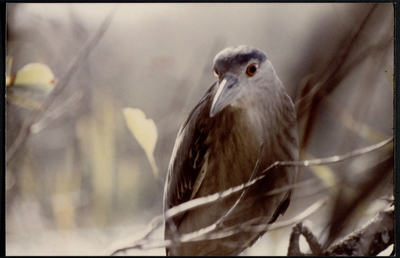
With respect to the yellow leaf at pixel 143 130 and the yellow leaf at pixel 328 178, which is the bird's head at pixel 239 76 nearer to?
the yellow leaf at pixel 143 130

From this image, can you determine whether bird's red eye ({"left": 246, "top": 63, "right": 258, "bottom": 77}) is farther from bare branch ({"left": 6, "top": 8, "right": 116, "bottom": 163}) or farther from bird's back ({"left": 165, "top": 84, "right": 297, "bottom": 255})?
bare branch ({"left": 6, "top": 8, "right": 116, "bottom": 163})

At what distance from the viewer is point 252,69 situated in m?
1.33

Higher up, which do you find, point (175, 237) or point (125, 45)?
point (125, 45)

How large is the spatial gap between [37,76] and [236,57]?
25.7 inches

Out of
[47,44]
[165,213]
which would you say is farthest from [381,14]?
[47,44]

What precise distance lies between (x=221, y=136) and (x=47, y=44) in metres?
0.67

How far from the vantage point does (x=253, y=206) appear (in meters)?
1.42

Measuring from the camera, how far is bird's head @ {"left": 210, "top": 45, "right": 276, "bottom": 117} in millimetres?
1308

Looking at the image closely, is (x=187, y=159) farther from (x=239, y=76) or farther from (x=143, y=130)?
(x=239, y=76)

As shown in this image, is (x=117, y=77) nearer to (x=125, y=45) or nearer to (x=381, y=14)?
(x=125, y=45)

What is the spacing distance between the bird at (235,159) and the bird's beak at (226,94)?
0.02 metres

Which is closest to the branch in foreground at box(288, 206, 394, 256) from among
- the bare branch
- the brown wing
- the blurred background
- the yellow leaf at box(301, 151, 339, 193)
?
the blurred background

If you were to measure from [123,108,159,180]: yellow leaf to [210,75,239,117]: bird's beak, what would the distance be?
25 centimetres

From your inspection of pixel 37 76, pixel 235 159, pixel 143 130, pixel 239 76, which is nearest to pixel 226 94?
pixel 239 76
